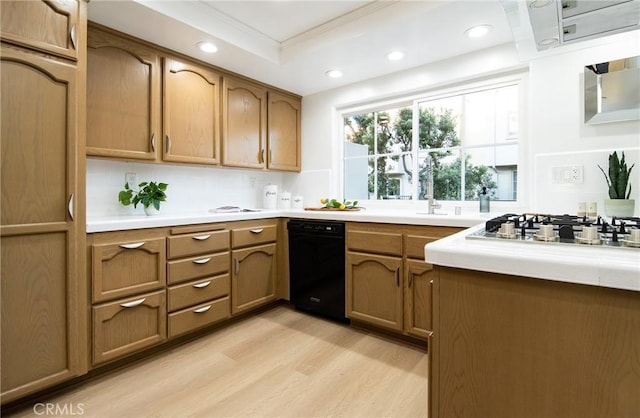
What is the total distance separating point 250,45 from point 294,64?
1.29ft

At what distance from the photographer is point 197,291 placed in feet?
7.33

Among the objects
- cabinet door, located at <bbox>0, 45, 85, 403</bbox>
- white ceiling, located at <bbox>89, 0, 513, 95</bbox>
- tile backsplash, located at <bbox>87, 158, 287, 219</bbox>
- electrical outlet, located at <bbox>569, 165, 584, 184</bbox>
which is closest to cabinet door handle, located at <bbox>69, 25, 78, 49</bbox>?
cabinet door, located at <bbox>0, 45, 85, 403</bbox>

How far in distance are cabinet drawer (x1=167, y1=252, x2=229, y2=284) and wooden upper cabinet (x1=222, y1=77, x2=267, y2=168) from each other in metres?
0.87

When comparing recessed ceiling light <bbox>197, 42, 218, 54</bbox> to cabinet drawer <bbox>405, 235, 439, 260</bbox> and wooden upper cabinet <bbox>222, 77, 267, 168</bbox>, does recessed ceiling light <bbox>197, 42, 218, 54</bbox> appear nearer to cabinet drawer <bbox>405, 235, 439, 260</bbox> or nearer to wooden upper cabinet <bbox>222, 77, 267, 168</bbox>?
wooden upper cabinet <bbox>222, 77, 267, 168</bbox>

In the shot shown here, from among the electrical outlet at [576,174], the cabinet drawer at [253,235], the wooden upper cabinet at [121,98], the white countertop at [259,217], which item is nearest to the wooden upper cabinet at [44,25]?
the wooden upper cabinet at [121,98]

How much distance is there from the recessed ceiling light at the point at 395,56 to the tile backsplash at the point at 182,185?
1665 millimetres

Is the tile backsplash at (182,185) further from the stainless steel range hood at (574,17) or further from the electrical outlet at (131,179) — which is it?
the stainless steel range hood at (574,17)

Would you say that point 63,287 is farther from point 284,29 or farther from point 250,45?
point 284,29

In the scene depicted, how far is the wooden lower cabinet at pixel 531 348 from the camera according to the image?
647 mm

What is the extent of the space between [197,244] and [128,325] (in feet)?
2.03

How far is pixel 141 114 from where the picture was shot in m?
→ 2.24

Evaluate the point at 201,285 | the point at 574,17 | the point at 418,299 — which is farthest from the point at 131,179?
the point at 574,17

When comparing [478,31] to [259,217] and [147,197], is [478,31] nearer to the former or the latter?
[259,217]

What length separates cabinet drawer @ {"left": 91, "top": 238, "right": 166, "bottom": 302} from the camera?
1759 mm
